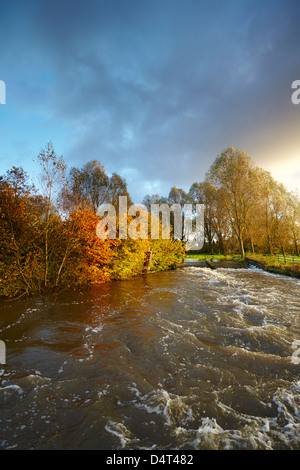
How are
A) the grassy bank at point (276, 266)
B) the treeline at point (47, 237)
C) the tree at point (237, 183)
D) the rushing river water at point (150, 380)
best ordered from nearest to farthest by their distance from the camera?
1. the rushing river water at point (150, 380)
2. the treeline at point (47, 237)
3. the grassy bank at point (276, 266)
4. the tree at point (237, 183)

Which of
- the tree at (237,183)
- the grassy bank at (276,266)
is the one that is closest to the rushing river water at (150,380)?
the grassy bank at (276,266)

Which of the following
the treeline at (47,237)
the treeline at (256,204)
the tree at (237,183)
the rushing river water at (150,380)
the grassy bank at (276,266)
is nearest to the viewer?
the rushing river water at (150,380)

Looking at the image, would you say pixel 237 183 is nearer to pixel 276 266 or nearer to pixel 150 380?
pixel 276 266

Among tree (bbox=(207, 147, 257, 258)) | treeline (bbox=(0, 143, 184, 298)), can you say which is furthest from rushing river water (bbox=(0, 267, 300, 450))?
tree (bbox=(207, 147, 257, 258))

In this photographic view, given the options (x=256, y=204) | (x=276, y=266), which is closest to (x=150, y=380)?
(x=276, y=266)

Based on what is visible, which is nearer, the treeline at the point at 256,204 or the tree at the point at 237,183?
the treeline at the point at 256,204

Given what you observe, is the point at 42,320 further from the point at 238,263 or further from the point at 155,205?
the point at 155,205

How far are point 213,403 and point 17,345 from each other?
505cm

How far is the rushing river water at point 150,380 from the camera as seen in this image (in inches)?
106

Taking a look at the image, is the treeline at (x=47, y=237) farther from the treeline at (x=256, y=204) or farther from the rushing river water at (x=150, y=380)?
the treeline at (x=256, y=204)

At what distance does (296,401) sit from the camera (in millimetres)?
3340

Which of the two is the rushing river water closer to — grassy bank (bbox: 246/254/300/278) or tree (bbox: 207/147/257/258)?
grassy bank (bbox: 246/254/300/278)

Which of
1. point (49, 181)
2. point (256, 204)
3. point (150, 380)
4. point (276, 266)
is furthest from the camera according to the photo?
point (256, 204)

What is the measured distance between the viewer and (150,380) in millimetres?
3896
